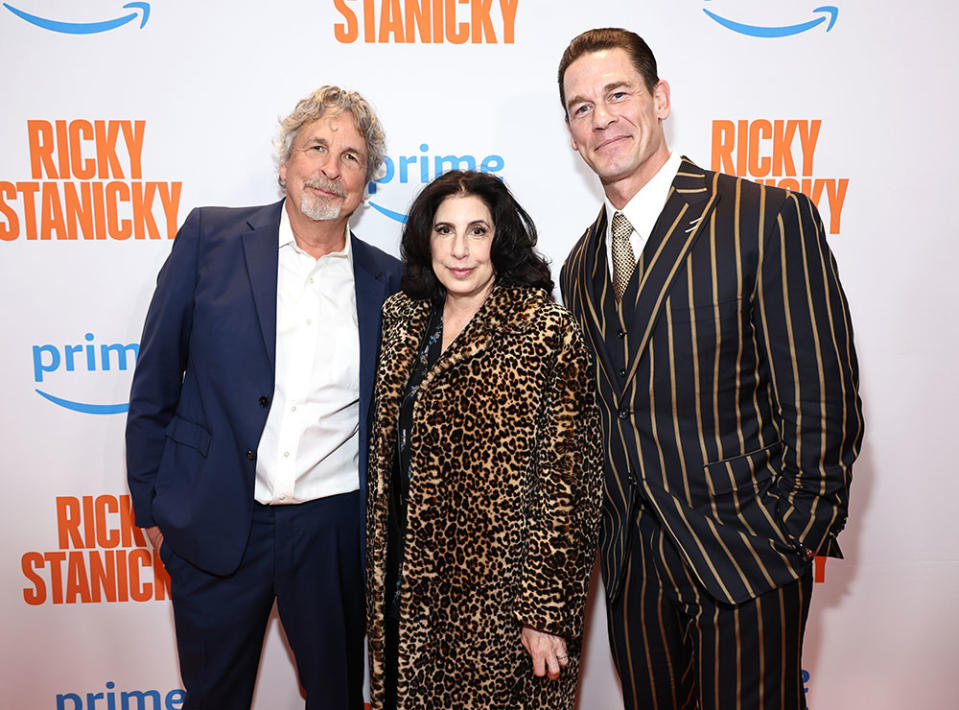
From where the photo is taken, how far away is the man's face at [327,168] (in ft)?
6.73

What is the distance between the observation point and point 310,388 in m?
2.04

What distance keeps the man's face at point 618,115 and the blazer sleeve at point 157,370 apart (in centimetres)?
124

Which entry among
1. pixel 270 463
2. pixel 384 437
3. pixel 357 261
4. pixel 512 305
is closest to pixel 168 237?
pixel 357 261

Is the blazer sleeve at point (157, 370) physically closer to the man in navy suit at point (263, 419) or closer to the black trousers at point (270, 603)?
the man in navy suit at point (263, 419)

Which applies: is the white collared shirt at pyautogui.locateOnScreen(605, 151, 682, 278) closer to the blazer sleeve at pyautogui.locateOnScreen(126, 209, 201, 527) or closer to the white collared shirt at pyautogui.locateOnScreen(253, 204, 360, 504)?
the white collared shirt at pyautogui.locateOnScreen(253, 204, 360, 504)

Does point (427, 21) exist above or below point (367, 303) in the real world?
above

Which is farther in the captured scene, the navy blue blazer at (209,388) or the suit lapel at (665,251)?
the navy blue blazer at (209,388)

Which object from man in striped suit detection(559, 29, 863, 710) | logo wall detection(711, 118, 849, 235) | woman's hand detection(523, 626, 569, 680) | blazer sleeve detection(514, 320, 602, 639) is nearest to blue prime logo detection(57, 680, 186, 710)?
woman's hand detection(523, 626, 569, 680)

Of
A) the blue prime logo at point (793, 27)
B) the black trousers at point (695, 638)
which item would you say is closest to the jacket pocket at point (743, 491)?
the black trousers at point (695, 638)

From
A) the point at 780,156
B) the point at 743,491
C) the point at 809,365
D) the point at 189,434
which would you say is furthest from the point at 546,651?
the point at 780,156

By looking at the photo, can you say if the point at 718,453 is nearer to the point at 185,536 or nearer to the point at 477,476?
the point at 477,476

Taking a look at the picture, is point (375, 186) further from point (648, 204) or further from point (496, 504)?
point (496, 504)

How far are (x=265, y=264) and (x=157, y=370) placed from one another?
Answer: 454mm

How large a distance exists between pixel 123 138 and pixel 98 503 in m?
1.38
